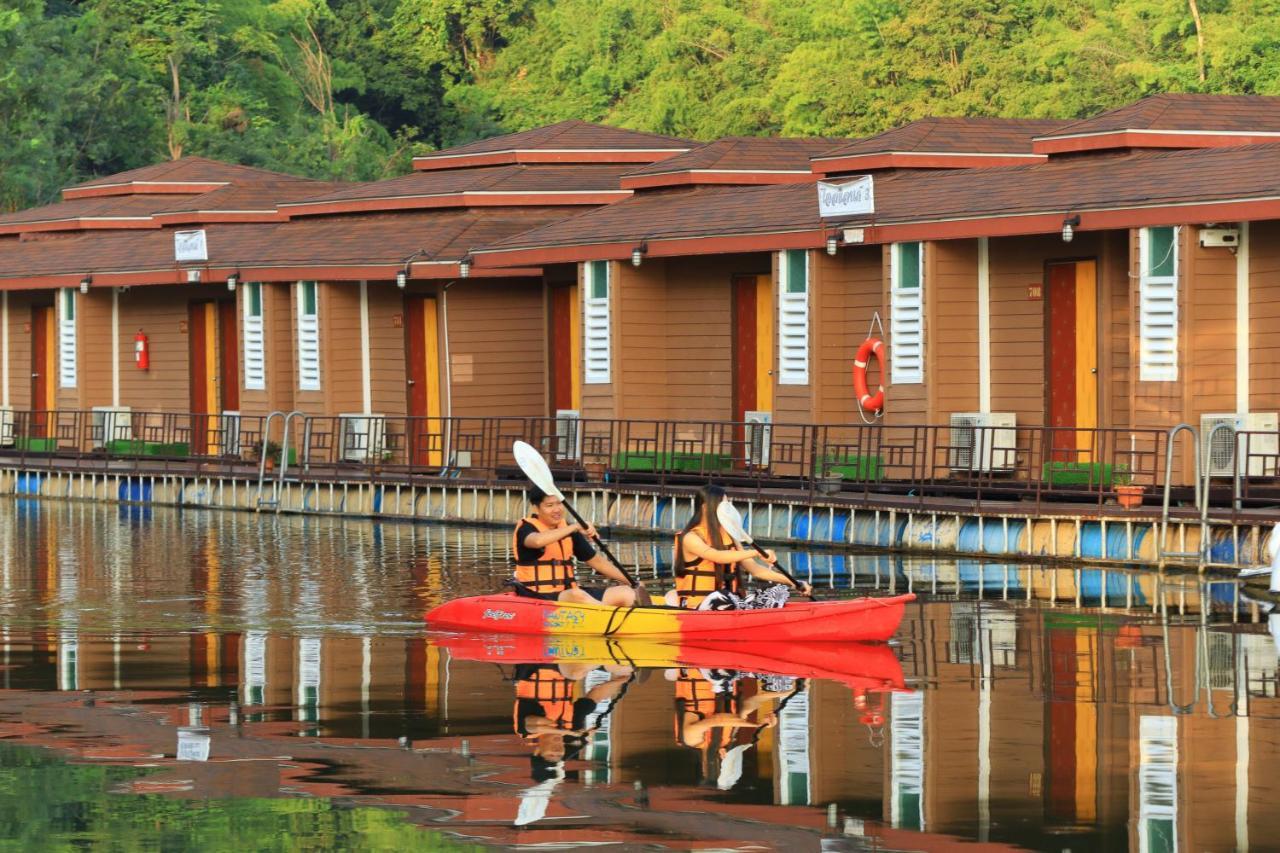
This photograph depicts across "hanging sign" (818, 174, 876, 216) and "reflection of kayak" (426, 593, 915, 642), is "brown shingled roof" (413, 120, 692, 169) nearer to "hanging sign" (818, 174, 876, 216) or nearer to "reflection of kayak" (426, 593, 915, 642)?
"hanging sign" (818, 174, 876, 216)

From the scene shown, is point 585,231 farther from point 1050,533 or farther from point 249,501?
point 1050,533

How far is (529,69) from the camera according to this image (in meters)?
89.4

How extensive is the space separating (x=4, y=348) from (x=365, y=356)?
12.3 m

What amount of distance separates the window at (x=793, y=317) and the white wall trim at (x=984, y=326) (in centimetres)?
259

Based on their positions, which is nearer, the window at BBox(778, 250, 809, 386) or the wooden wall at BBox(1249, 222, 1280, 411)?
the wooden wall at BBox(1249, 222, 1280, 411)

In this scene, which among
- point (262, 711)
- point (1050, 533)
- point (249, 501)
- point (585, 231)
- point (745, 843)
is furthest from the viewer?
point (249, 501)

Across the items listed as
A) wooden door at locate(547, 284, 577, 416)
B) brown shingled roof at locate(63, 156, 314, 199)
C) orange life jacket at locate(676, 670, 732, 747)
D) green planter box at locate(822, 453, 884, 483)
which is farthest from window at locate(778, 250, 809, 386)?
brown shingled roof at locate(63, 156, 314, 199)

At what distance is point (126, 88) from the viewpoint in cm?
Answer: 7519

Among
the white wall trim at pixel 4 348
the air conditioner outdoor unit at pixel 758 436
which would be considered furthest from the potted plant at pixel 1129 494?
the white wall trim at pixel 4 348

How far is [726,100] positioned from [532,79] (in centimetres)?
1313

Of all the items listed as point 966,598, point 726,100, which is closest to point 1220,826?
point 966,598

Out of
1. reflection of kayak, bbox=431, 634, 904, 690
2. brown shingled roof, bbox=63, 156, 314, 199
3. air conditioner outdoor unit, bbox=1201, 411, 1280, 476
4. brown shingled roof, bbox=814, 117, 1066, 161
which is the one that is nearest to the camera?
reflection of kayak, bbox=431, 634, 904, 690

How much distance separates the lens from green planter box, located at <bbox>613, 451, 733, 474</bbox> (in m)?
33.1

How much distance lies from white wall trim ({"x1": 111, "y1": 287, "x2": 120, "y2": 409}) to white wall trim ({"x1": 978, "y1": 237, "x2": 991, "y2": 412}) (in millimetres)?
20677
